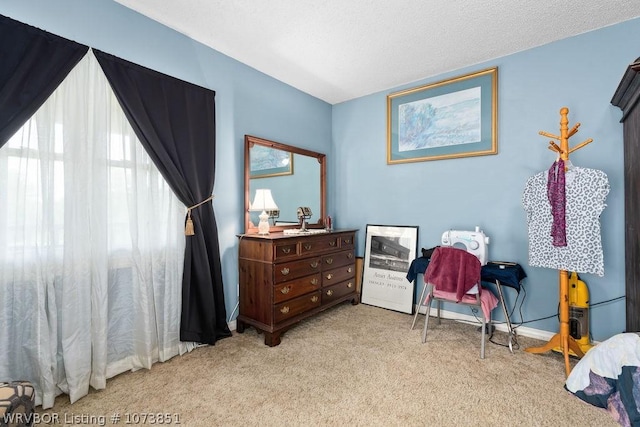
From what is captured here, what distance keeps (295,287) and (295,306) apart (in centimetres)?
18

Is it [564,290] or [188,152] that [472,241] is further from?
[188,152]

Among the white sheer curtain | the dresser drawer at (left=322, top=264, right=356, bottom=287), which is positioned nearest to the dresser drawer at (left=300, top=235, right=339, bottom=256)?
the dresser drawer at (left=322, top=264, right=356, bottom=287)

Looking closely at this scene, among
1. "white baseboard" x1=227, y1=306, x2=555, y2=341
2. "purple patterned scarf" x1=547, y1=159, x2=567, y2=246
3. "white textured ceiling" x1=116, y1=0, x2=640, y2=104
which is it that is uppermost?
"white textured ceiling" x1=116, y1=0, x2=640, y2=104

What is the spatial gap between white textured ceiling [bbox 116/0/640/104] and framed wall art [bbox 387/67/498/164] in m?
0.23

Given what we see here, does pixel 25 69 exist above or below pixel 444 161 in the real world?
above

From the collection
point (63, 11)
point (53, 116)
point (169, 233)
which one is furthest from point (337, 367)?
point (63, 11)

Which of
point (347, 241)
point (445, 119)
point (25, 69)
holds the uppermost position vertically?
point (445, 119)

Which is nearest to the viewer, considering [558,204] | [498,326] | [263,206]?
[558,204]

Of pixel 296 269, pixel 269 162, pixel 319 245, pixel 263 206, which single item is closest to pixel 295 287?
pixel 296 269

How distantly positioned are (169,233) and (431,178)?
2704mm

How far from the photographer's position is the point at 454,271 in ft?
7.80

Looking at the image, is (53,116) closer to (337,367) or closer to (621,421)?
(337,367)

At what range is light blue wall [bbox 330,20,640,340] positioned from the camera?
2.38 meters

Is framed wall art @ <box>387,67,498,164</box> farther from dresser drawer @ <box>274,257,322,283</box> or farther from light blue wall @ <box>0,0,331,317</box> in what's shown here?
dresser drawer @ <box>274,257,322,283</box>
